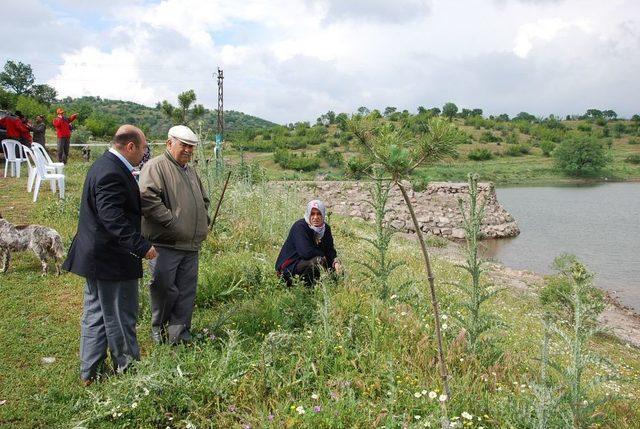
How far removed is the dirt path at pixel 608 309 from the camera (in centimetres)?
923

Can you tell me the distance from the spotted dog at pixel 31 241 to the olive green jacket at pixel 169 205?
295 cm

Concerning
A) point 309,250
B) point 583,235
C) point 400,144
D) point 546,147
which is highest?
point 546,147

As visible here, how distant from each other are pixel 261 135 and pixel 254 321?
212 ft

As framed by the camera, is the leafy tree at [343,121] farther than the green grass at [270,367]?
No

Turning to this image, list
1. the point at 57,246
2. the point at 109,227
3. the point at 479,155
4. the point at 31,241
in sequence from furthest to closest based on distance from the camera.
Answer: the point at 479,155, the point at 57,246, the point at 31,241, the point at 109,227

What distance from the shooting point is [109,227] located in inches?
138

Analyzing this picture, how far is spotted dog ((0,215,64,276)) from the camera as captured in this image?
631 centimetres

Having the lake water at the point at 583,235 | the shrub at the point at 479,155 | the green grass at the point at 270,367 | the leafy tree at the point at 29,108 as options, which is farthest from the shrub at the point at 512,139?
the green grass at the point at 270,367

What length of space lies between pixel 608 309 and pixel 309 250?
8.78 m

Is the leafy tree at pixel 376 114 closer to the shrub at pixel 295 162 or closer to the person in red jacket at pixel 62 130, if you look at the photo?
the person in red jacket at pixel 62 130

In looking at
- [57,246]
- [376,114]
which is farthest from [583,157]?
[376,114]

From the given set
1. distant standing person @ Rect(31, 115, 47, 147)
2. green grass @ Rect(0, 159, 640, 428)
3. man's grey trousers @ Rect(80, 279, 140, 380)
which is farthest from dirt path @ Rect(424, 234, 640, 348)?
distant standing person @ Rect(31, 115, 47, 147)

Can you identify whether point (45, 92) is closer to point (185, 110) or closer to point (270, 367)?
point (185, 110)

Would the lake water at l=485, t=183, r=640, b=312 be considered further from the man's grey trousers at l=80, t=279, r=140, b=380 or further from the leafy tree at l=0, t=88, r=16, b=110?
the leafy tree at l=0, t=88, r=16, b=110
